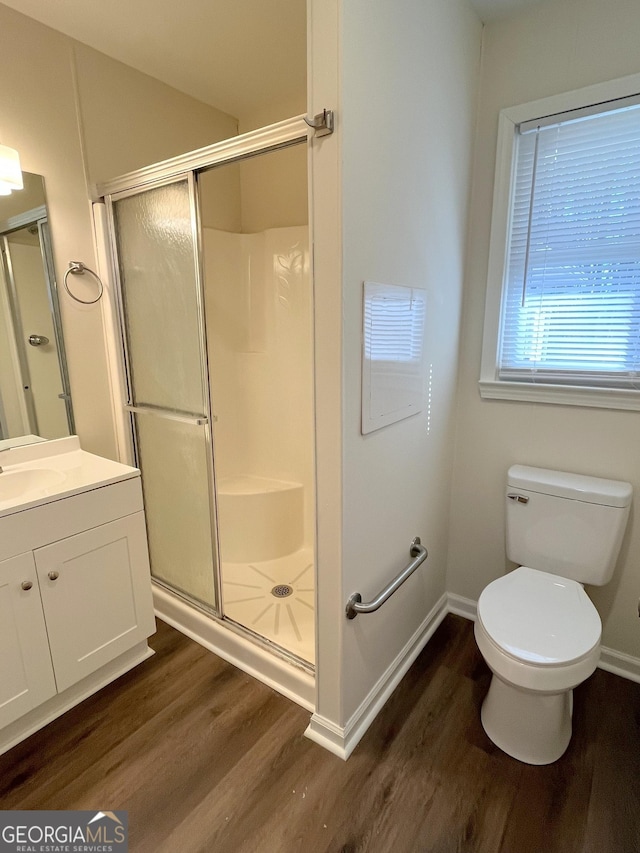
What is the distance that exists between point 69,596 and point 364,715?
1.12m

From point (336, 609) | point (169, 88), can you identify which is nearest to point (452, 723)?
point (336, 609)

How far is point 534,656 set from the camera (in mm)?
1286

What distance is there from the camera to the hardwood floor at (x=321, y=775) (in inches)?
48.4

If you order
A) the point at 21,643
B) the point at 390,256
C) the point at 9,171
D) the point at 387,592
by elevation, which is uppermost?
the point at 9,171

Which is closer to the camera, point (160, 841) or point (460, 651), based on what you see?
point (160, 841)

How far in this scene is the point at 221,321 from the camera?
2543 mm

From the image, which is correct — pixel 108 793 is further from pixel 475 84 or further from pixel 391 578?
pixel 475 84

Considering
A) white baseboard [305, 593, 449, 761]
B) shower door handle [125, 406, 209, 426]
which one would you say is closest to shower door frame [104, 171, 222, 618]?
shower door handle [125, 406, 209, 426]

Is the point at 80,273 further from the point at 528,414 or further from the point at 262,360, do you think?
the point at 528,414

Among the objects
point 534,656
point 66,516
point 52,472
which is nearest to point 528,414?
point 534,656

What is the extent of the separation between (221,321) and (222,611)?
1.55 metres

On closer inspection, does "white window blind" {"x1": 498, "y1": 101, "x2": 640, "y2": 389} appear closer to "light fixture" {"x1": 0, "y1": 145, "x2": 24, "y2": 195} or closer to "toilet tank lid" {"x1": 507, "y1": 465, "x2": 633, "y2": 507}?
"toilet tank lid" {"x1": 507, "y1": 465, "x2": 633, "y2": 507}

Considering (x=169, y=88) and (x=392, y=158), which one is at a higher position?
(x=169, y=88)

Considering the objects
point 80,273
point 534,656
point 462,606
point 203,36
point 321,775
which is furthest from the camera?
point 462,606
